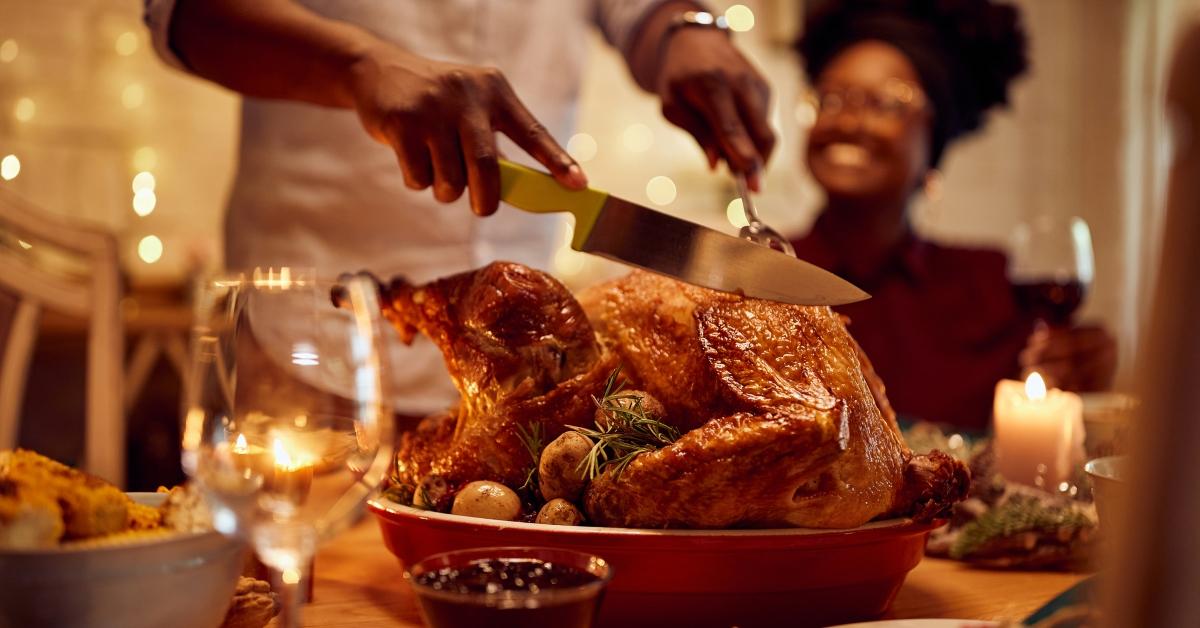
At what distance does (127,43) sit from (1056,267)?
3.10m

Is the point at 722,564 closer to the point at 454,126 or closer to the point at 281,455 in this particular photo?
the point at 281,455

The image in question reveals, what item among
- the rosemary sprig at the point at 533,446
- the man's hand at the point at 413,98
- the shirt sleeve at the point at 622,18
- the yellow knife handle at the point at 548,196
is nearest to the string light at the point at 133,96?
the shirt sleeve at the point at 622,18

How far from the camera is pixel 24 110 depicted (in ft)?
10.2

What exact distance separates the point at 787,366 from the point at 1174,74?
53 cm

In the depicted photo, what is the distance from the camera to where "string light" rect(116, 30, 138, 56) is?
129 inches

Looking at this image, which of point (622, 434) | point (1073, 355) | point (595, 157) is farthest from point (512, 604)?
point (595, 157)

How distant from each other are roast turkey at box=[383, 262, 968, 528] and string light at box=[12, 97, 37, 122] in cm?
278

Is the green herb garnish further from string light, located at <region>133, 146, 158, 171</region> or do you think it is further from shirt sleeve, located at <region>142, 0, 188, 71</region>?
string light, located at <region>133, 146, 158, 171</region>

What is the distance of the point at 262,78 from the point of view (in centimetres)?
109

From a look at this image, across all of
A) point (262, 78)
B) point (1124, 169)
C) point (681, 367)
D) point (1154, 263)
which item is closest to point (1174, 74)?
point (1154, 263)

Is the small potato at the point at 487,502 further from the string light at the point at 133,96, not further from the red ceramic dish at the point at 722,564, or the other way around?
the string light at the point at 133,96

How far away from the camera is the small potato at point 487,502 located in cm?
78

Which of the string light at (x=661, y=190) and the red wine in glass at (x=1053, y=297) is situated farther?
the string light at (x=661, y=190)

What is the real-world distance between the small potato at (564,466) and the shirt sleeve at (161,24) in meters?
0.75
